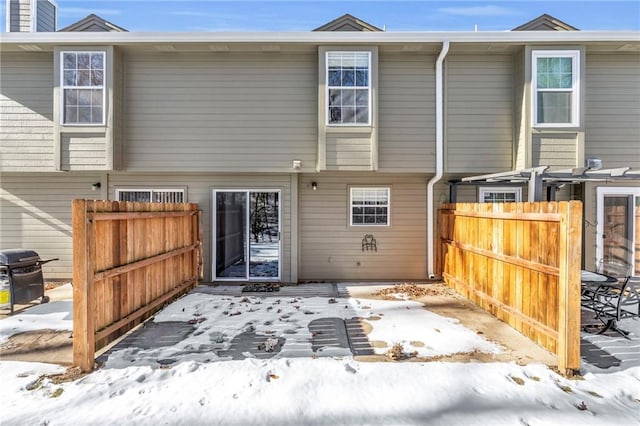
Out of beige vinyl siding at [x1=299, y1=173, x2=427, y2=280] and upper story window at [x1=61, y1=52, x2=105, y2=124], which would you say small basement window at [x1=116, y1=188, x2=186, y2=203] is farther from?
beige vinyl siding at [x1=299, y1=173, x2=427, y2=280]

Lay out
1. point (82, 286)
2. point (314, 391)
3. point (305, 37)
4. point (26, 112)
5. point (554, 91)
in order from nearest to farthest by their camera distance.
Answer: point (314, 391), point (82, 286), point (305, 37), point (554, 91), point (26, 112)

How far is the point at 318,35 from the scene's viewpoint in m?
6.79

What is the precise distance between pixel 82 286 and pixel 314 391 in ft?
8.37

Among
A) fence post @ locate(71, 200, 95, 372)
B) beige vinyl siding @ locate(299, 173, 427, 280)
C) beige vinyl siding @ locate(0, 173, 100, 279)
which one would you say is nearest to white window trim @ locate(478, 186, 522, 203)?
beige vinyl siding @ locate(299, 173, 427, 280)

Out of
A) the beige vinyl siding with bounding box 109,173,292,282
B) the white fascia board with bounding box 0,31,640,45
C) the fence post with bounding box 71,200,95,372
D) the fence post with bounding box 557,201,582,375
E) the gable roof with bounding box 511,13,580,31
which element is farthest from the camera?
the gable roof with bounding box 511,13,580,31

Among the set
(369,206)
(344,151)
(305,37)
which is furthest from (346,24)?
(369,206)

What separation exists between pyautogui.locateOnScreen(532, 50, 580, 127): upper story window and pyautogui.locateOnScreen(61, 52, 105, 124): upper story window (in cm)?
865

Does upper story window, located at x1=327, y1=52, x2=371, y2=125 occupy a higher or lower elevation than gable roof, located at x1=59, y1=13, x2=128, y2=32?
lower

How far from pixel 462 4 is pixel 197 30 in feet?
19.6

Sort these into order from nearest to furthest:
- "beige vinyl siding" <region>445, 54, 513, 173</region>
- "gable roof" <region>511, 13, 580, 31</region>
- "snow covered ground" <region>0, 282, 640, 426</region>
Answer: "snow covered ground" <region>0, 282, 640, 426</region> < "beige vinyl siding" <region>445, 54, 513, 173</region> < "gable roof" <region>511, 13, 580, 31</region>

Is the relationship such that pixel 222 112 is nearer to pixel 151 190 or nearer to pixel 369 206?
pixel 151 190

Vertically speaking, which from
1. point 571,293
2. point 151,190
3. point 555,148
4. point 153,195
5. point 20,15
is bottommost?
point 571,293

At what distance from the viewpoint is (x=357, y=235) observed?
25.5 ft

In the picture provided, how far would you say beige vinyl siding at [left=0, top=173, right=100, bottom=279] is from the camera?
25.1ft
